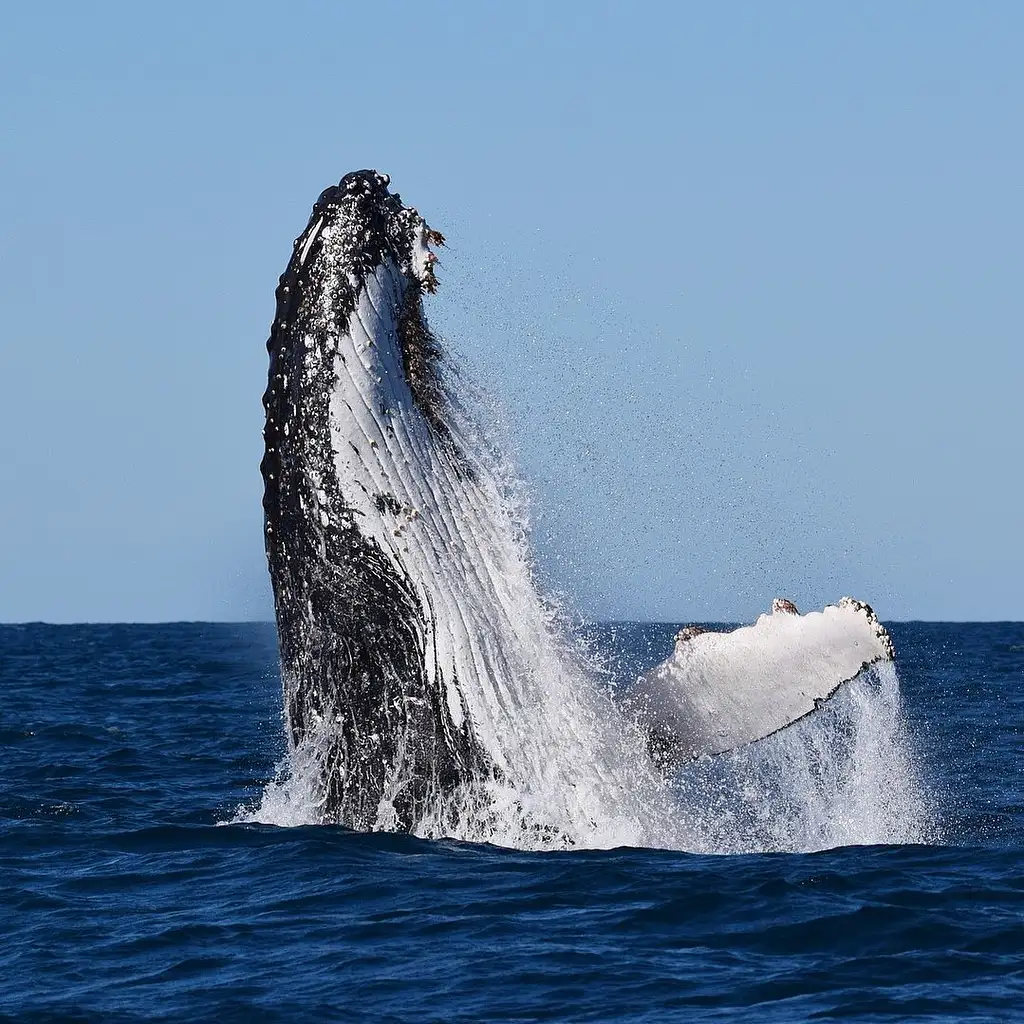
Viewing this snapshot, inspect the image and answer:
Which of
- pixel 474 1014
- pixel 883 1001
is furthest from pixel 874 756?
pixel 474 1014

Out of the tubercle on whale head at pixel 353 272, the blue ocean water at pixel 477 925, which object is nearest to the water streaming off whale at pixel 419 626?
the tubercle on whale head at pixel 353 272

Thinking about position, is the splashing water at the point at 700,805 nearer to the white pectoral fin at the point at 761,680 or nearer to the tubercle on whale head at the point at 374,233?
the white pectoral fin at the point at 761,680

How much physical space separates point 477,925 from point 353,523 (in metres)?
2.20

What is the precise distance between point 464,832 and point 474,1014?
2.63 metres

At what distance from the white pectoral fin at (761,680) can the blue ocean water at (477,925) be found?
1.95ft

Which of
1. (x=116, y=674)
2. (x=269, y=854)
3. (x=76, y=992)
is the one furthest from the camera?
(x=116, y=674)

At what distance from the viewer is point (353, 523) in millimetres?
8852

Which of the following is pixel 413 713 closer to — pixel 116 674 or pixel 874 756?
pixel 874 756

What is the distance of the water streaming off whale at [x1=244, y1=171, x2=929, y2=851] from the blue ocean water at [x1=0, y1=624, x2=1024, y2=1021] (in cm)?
36

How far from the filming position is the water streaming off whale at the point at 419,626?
28.5 feet

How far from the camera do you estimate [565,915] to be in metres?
8.40

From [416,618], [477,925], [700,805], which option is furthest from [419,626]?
[700,805]

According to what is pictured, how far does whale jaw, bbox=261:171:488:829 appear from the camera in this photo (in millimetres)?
8625

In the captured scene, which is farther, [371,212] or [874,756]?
[874,756]
